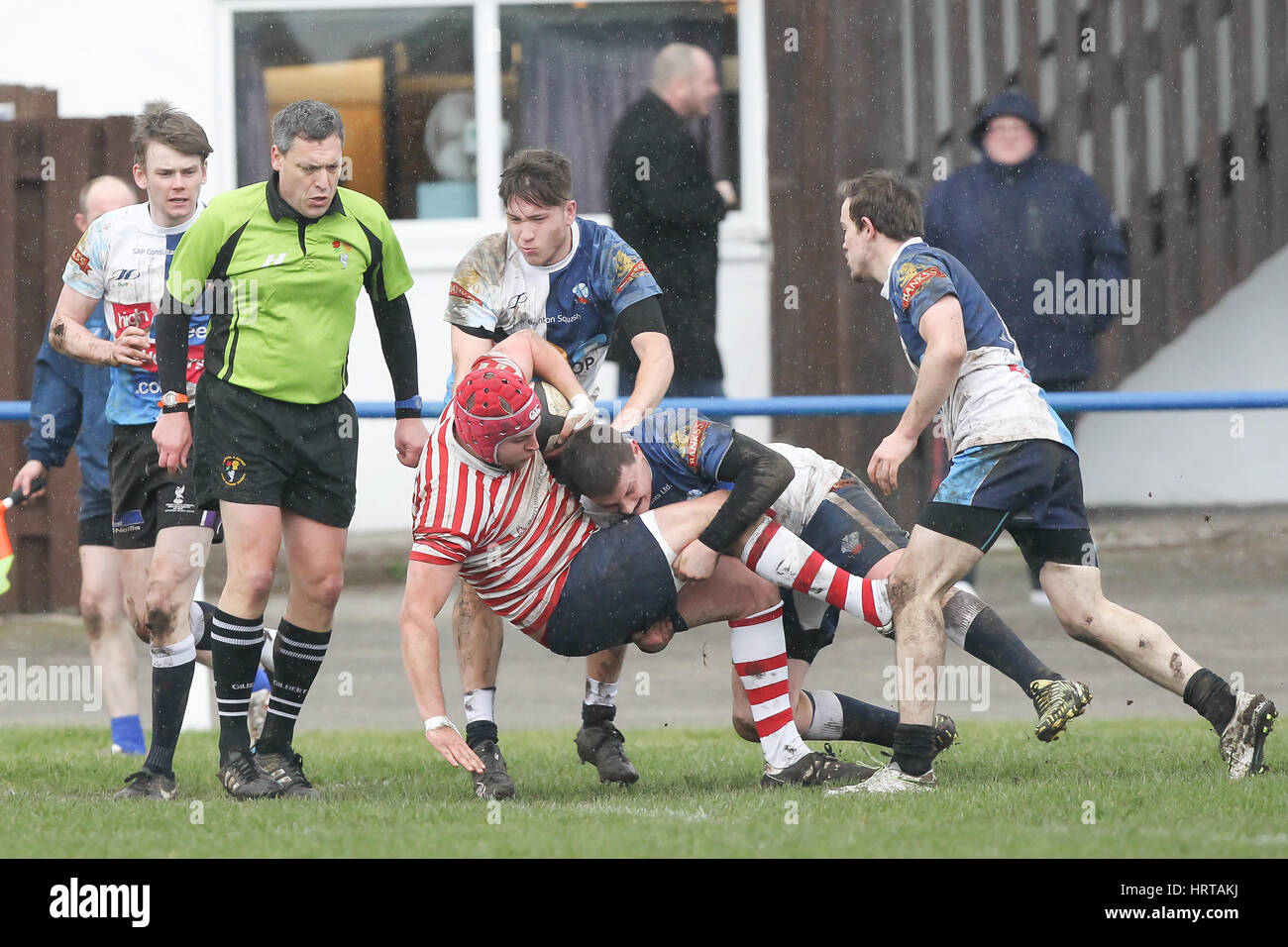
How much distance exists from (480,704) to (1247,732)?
222 centimetres

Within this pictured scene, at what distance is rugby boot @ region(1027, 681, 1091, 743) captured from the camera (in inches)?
187

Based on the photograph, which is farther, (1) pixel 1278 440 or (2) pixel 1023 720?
(1) pixel 1278 440

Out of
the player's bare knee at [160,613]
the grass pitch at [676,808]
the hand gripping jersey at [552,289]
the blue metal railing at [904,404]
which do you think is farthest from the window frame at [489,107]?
the player's bare knee at [160,613]

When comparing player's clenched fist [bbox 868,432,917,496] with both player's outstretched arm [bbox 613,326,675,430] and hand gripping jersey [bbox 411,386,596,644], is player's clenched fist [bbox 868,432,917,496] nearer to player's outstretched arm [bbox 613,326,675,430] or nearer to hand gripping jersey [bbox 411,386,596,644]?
player's outstretched arm [bbox 613,326,675,430]

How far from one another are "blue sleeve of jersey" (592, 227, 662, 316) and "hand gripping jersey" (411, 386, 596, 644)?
2.26 feet

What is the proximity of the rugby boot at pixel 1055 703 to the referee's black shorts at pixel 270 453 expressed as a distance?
2049 mm

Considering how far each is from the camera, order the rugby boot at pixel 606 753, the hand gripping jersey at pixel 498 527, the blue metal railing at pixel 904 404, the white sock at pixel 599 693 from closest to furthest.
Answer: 1. the hand gripping jersey at pixel 498 527
2. the rugby boot at pixel 606 753
3. the white sock at pixel 599 693
4. the blue metal railing at pixel 904 404

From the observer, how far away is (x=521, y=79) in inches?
401

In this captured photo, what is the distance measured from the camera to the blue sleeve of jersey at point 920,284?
4.77m

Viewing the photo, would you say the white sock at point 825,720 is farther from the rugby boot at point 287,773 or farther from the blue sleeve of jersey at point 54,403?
the blue sleeve of jersey at point 54,403

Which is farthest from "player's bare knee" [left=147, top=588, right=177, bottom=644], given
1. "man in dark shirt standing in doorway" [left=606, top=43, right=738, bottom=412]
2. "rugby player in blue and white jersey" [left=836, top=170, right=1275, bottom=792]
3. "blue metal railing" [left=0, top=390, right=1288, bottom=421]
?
"man in dark shirt standing in doorway" [left=606, top=43, right=738, bottom=412]

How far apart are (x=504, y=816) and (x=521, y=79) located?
6.57 metres
